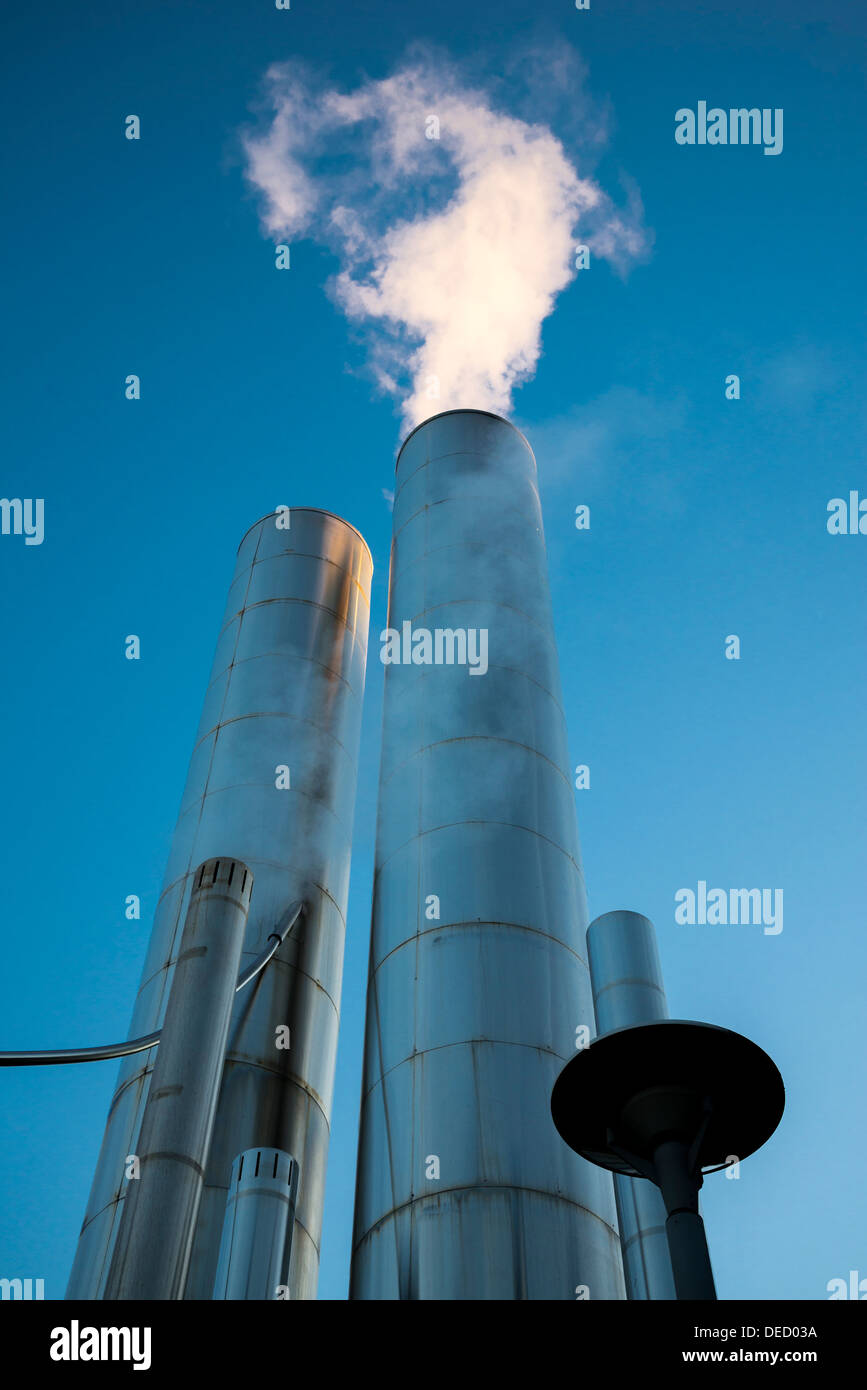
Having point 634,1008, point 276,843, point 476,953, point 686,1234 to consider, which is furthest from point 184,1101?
point 634,1008

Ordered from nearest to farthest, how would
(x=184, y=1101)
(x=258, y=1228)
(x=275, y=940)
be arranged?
(x=184, y=1101)
(x=258, y=1228)
(x=275, y=940)

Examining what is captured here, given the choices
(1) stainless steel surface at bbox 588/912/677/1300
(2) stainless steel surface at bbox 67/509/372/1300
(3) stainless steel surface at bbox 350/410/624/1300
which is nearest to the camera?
(3) stainless steel surface at bbox 350/410/624/1300

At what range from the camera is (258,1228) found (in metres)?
13.7

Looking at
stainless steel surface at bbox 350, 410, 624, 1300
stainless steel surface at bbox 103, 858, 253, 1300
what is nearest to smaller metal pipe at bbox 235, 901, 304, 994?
stainless steel surface at bbox 350, 410, 624, 1300

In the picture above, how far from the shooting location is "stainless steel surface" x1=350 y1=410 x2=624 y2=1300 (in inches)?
566

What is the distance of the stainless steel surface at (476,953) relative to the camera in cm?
1437

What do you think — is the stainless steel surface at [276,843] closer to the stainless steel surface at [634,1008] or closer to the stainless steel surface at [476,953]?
the stainless steel surface at [476,953]

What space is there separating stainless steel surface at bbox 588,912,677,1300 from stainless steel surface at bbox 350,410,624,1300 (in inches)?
62.4

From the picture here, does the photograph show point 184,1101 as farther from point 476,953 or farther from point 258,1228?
point 476,953

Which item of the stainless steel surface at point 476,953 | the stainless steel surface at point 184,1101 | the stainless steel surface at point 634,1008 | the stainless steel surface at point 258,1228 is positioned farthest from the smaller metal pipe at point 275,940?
the stainless steel surface at point 634,1008

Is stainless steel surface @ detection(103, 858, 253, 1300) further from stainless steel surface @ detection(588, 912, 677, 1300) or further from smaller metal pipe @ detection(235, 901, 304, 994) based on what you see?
stainless steel surface @ detection(588, 912, 677, 1300)

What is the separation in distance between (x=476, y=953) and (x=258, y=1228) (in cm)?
511

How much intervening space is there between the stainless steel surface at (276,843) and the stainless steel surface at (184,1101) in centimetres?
364
